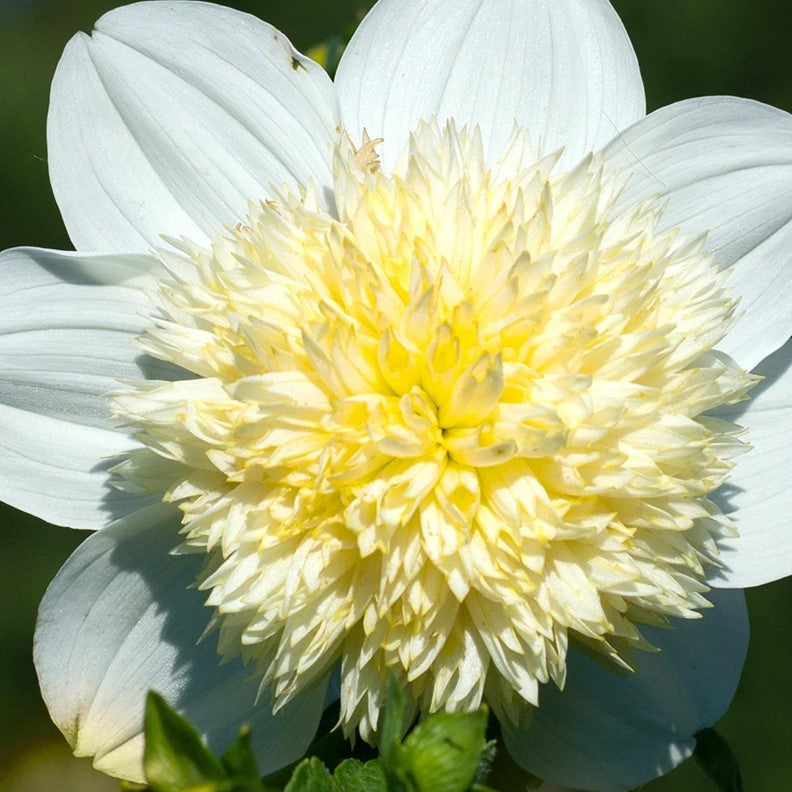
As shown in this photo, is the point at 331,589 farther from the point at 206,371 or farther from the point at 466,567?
the point at 206,371

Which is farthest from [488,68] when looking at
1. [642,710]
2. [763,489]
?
[642,710]

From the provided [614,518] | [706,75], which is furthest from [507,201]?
[706,75]

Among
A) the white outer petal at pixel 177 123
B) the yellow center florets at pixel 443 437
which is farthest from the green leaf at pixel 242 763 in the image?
the white outer petal at pixel 177 123

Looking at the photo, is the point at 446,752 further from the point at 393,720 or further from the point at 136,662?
the point at 136,662

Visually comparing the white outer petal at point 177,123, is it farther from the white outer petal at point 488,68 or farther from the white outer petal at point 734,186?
the white outer petal at point 734,186

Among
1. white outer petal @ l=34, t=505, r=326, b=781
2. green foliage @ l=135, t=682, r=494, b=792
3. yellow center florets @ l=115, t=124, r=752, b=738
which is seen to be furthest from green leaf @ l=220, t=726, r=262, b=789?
white outer petal @ l=34, t=505, r=326, b=781
